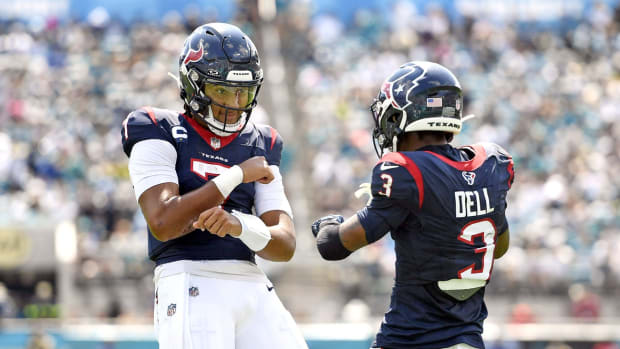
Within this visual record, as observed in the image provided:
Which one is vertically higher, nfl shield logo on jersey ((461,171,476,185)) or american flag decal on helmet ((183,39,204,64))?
american flag decal on helmet ((183,39,204,64))

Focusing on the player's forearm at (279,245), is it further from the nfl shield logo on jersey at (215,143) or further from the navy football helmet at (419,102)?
the navy football helmet at (419,102)

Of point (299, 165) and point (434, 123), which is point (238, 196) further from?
point (299, 165)

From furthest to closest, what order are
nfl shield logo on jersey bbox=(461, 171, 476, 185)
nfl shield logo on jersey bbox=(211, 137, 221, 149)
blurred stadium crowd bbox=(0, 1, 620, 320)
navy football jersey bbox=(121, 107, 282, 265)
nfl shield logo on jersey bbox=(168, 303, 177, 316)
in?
blurred stadium crowd bbox=(0, 1, 620, 320), nfl shield logo on jersey bbox=(211, 137, 221, 149), navy football jersey bbox=(121, 107, 282, 265), nfl shield logo on jersey bbox=(168, 303, 177, 316), nfl shield logo on jersey bbox=(461, 171, 476, 185)

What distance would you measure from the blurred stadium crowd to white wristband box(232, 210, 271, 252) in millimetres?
9614

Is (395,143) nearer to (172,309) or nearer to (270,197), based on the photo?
(270,197)

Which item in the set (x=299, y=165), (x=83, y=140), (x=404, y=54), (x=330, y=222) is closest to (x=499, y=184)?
(x=330, y=222)

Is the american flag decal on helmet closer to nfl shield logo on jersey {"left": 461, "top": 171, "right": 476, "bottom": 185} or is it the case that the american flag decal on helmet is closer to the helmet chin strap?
the helmet chin strap

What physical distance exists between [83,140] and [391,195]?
14.4 meters

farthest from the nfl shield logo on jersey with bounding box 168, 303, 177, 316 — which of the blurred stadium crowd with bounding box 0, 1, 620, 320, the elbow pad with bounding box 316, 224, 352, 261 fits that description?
the blurred stadium crowd with bounding box 0, 1, 620, 320

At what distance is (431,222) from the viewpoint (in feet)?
13.7

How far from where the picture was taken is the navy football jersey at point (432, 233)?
414cm

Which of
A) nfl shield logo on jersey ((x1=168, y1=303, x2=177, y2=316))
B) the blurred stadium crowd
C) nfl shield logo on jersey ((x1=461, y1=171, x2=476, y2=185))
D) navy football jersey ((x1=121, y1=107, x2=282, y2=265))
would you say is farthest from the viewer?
the blurred stadium crowd

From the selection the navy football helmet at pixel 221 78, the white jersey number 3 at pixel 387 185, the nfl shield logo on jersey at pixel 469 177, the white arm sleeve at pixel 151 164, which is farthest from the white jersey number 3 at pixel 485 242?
the white arm sleeve at pixel 151 164

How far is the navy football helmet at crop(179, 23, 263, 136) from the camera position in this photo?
4.57m
